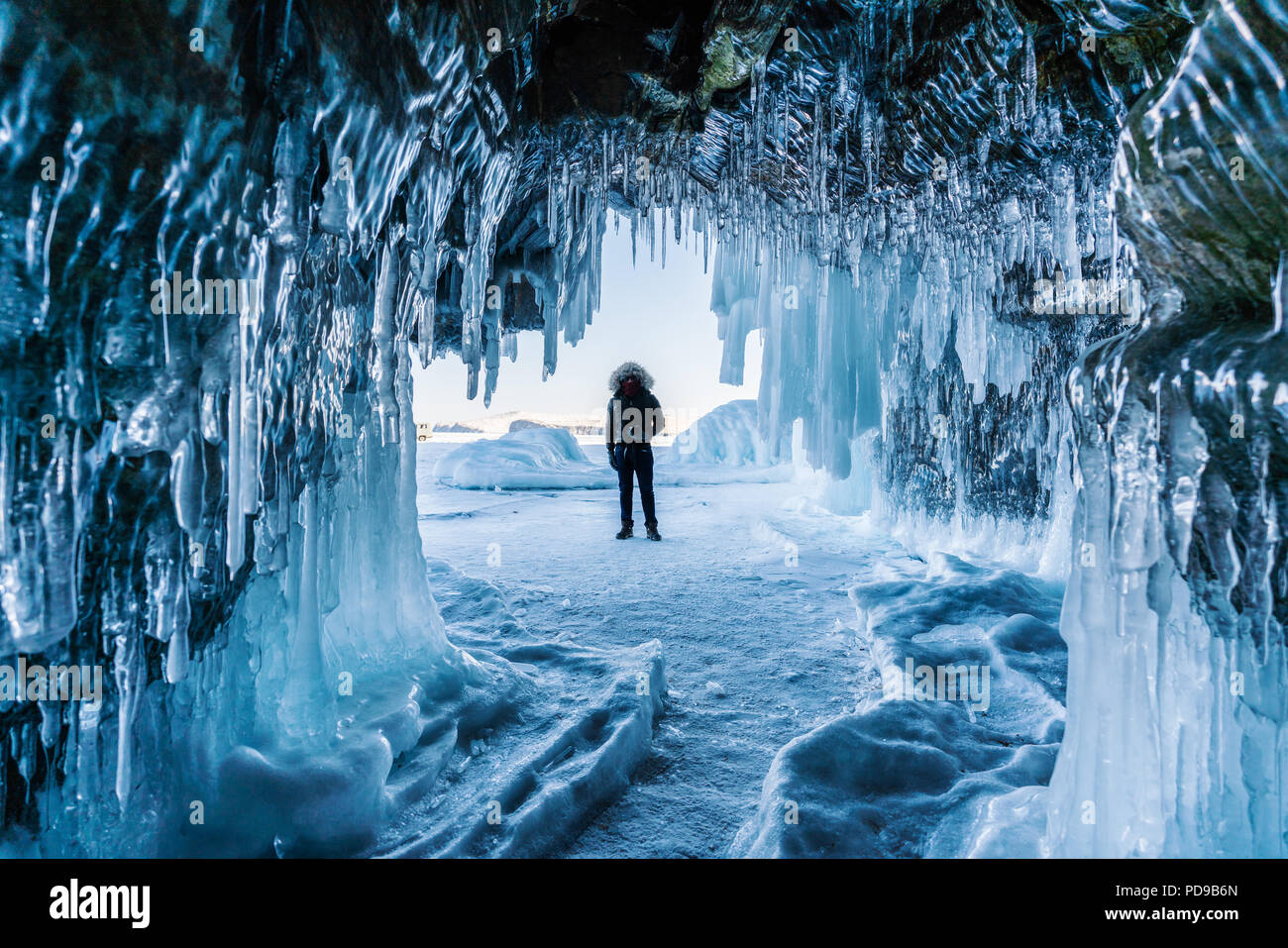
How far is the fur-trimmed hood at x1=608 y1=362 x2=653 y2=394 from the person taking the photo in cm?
611

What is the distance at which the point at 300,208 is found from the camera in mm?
1729

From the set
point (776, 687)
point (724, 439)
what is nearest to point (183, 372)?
point (776, 687)

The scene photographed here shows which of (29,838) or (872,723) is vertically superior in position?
(29,838)

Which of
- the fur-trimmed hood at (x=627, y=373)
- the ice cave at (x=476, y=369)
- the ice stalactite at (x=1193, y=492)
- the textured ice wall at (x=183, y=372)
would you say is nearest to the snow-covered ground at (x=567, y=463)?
the fur-trimmed hood at (x=627, y=373)

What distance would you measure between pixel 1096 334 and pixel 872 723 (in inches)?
200

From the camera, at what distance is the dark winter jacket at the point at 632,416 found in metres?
5.98

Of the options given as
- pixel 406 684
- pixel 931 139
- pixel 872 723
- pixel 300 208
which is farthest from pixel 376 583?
pixel 931 139

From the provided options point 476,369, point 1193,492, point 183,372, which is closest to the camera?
point 1193,492

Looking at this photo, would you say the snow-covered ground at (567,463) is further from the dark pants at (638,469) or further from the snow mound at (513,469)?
the dark pants at (638,469)

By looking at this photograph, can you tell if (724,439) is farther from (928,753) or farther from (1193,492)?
(1193,492)

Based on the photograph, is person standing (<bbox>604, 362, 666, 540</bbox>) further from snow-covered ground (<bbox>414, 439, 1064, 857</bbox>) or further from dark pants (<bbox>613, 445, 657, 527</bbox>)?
snow-covered ground (<bbox>414, 439, 1064, 857</bbox>)

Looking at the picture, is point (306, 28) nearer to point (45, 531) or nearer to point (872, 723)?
point (45, 531)

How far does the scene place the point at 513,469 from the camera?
1360cm

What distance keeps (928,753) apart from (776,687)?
810 millimetres
